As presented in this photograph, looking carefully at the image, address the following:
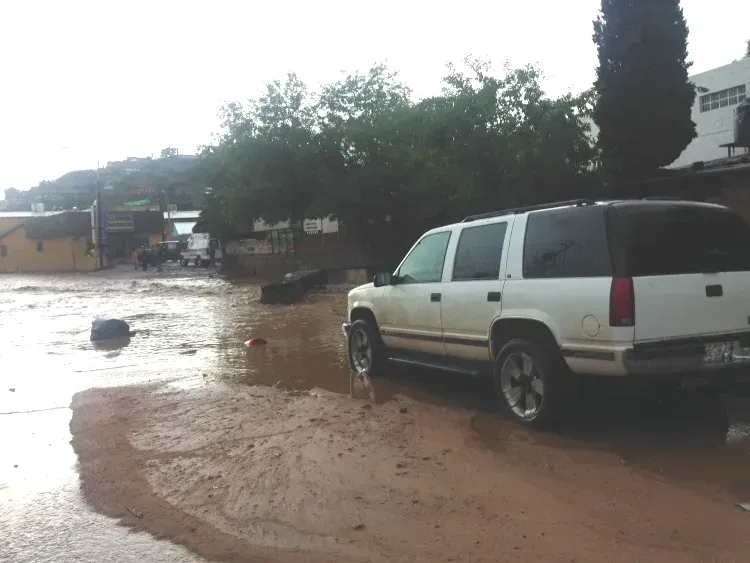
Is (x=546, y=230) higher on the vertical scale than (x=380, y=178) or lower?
lower

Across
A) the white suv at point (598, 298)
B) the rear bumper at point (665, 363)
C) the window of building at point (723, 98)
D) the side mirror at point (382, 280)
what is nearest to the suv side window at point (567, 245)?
the white suv at point (598, 298)

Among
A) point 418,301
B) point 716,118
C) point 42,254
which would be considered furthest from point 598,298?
point 42,254

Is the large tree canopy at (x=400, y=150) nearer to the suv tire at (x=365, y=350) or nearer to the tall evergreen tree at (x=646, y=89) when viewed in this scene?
the tall evergreen tree at (x=646, y=89)

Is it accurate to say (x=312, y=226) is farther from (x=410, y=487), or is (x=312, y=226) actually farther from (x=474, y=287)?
(x=410, y=487)

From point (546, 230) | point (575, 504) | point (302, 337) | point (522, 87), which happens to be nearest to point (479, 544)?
point (575, 504)

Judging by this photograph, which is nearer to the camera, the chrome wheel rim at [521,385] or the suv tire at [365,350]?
the chrome wheel rim at [521,385]

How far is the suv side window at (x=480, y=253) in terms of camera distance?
20.3 feet

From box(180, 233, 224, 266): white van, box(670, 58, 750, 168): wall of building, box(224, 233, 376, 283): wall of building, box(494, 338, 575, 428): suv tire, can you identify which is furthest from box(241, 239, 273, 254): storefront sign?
box(494, 338, 575, 428): suv tire

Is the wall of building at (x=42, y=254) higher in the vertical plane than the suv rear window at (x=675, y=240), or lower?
lower

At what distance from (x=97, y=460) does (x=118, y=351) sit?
6862 millimetres

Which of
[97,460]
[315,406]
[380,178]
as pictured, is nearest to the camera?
[97,460]

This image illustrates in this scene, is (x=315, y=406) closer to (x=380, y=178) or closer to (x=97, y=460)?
(x=97, y=460)

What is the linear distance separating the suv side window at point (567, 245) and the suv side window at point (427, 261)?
1277 mm

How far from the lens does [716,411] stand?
616 centimetres
